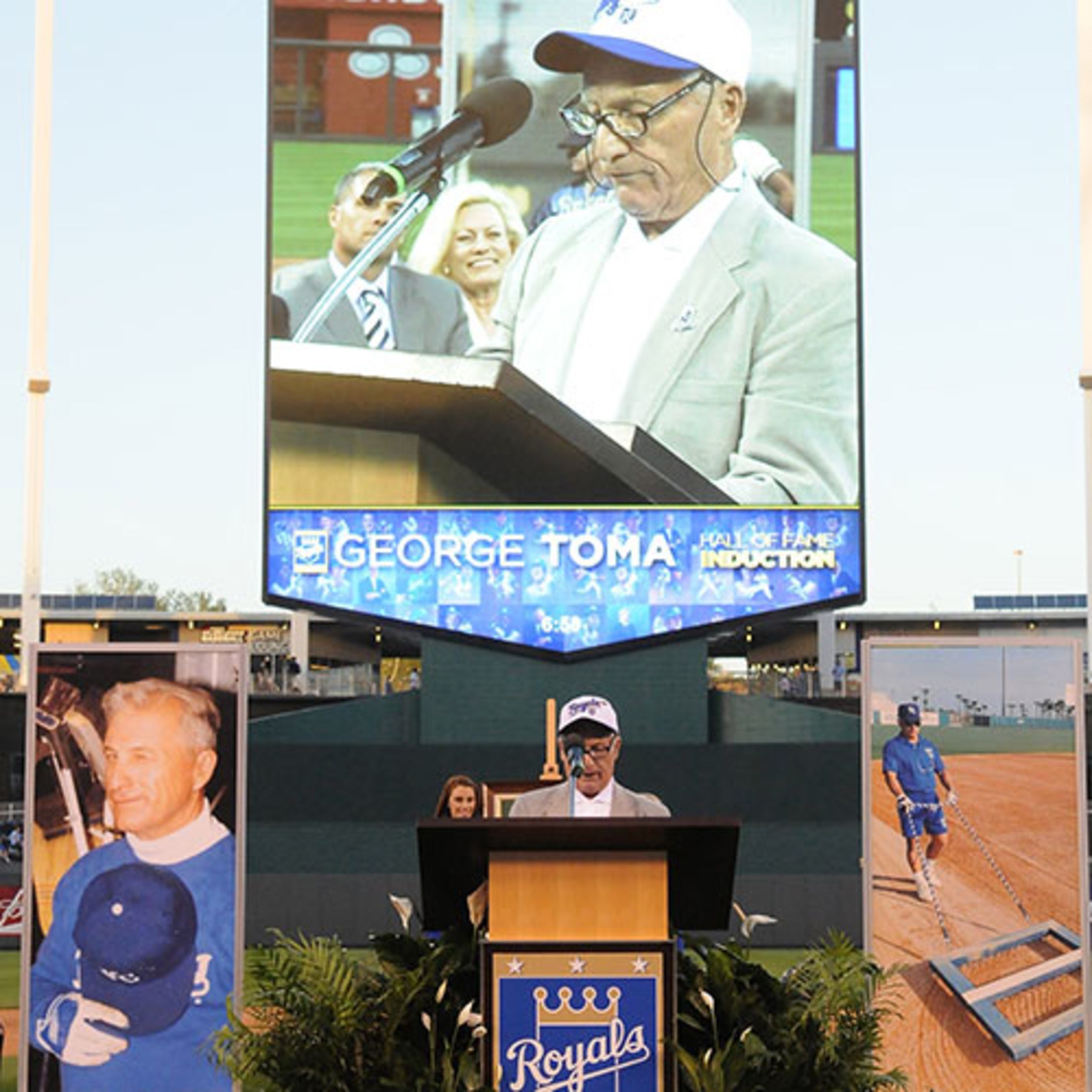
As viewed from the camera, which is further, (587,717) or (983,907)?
(983,907)

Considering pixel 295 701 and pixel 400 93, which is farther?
pixel 295 701

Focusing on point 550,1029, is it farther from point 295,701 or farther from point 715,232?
point 295,701

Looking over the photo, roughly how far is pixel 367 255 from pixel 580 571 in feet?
19.5

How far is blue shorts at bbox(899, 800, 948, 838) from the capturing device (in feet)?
37.0

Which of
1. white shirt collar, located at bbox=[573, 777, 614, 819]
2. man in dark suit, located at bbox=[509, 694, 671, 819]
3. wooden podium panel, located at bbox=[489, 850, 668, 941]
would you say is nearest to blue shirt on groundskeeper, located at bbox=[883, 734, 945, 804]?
man in dark suit, located at bbox=[509, 694, 671, 819]

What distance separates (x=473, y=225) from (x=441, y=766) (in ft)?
29.1

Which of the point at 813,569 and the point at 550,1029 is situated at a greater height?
the point at 813,569

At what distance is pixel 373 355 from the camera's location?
107ft

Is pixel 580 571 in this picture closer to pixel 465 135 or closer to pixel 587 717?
pixel 465 135

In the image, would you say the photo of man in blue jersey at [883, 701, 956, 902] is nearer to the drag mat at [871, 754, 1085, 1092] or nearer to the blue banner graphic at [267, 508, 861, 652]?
the drag mat at [871, 754, 1085, 1092]

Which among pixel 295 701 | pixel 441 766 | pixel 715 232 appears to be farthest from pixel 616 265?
pixel 295 701

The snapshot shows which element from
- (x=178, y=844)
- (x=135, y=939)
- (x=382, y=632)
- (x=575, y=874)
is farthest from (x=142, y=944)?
(x=382, y=632)

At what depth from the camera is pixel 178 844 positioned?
36.5 ft

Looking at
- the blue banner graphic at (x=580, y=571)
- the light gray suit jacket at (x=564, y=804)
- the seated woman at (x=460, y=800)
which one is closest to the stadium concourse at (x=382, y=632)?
the blue banner graphic at (x=580, y=571)
